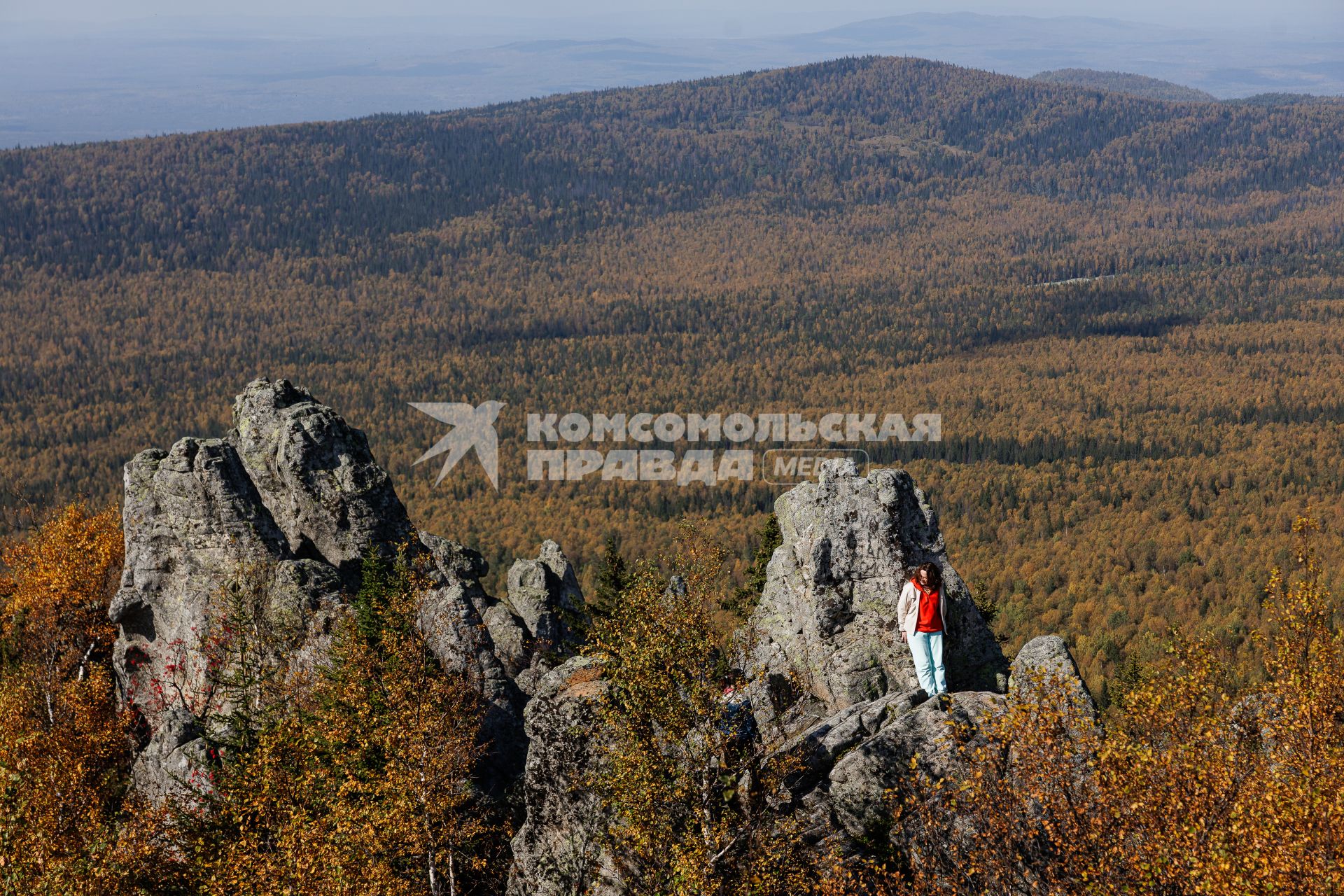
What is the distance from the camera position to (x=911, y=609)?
95.5 ft

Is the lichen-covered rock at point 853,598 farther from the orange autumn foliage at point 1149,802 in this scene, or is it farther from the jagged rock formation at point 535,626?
the orange autumn foliage at point 1149,802

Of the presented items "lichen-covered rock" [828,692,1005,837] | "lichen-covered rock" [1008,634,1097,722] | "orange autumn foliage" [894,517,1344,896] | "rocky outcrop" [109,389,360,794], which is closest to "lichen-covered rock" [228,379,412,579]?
"rocky outcrop" [109,389,360,794]

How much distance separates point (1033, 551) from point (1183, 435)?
81.7 meters

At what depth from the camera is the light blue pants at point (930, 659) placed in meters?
28.6

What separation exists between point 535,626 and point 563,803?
24.1 metres

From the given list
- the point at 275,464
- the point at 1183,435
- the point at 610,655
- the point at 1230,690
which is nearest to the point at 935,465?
the point at 1183,435

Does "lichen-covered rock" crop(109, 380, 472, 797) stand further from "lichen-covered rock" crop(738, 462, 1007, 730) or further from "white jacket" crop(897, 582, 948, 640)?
"white jacket" crop(897, 582, 948, 640)

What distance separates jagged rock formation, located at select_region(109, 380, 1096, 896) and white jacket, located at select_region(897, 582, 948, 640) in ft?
6.42

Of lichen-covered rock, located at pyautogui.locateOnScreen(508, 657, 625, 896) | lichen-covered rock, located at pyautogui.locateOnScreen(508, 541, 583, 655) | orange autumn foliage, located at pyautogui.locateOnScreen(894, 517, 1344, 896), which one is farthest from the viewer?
lichen-covered rock, located at pyautogui.locateOnScreen(508, 541, 583, 655)

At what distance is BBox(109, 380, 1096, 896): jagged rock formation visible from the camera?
28594 millimetres

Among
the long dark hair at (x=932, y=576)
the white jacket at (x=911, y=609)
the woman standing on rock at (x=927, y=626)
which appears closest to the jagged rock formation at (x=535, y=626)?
the woman standing on rock at (x=927, y=626)

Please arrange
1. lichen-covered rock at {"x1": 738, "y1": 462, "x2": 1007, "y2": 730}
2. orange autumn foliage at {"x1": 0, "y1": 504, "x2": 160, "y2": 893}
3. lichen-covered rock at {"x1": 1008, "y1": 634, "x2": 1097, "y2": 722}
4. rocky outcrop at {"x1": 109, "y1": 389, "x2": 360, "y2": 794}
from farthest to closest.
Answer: rocky outcrop at {"x1": 109, "y1": 389, "x2": 360, "y2": 794}
lichen-covered rock at {"x1": 738, "y1": 462, "x2": 1007, "y2": 730}
orange autumn foliage at {"x1": 0, "y1": 504, "x2": 160, "y2": 893}
lichen-covered rock at {"x1": 1008, "y1": 634, "x2": 1097, "y2": 722}

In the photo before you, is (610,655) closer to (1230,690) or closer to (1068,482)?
(1230,690)

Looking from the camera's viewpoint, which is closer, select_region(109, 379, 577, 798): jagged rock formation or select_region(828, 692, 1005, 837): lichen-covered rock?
select_region(828, 692, 1005, 837): lichen-covered rock
